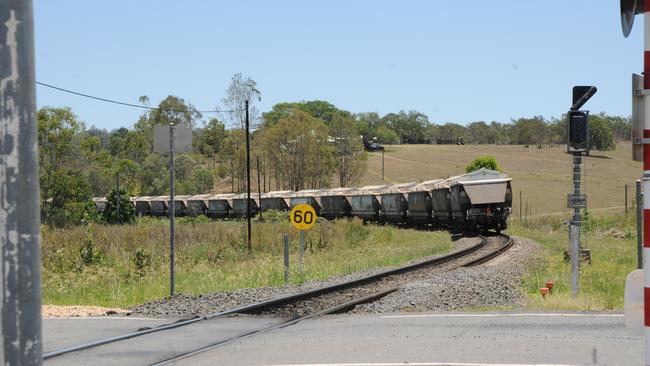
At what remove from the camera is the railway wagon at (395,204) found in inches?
1997

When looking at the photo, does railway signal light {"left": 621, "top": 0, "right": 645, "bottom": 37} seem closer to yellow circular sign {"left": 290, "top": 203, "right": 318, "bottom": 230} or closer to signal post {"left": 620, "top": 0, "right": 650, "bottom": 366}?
signal post {"left": 620, "top": 0, "right": 650, "bottom": 366}

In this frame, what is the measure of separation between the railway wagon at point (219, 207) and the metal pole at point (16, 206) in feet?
215

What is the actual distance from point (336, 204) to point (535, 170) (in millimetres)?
71440

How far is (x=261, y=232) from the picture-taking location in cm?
3628

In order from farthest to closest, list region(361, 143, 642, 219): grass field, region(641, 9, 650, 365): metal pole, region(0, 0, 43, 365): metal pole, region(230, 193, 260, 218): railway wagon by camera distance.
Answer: region(361, 143, 642, 219): grass field → region(230, 193, 260, 218): railway wagon → region(641, 9, 650, 365): metal pole → region(0, 0, 43, 365): metal pole

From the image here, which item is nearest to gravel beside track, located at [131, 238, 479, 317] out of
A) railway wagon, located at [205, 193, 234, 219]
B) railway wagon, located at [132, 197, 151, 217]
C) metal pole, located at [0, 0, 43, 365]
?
metal pole, located at [0, 0, 43, 365]

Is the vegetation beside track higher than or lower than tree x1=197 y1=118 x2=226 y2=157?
lower

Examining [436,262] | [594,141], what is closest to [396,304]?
[436,262]

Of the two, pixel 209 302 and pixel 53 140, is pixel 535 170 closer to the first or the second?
pixel 53 140

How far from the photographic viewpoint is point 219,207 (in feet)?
230

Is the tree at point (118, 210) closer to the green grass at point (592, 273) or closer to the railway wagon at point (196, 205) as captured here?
the railway wagon at point (196, 205)

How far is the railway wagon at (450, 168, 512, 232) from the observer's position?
3884 cm

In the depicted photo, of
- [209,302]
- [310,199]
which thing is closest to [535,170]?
[310,199]

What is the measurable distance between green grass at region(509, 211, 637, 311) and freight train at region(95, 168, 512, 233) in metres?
2.97
